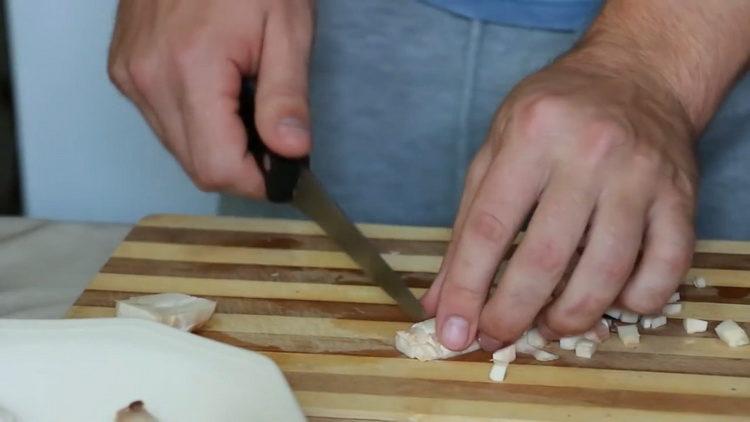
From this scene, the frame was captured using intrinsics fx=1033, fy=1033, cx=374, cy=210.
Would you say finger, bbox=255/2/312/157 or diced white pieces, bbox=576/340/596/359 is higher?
finger, bbox=255/2/312/157

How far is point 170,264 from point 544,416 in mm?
357

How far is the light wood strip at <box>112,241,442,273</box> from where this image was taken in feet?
2.82

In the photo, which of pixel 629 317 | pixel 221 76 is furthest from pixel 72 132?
pixel 629 317

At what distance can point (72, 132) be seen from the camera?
1386mm

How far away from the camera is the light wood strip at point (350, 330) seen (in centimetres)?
73

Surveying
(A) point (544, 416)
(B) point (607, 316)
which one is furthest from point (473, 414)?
(B) point (607, 316)

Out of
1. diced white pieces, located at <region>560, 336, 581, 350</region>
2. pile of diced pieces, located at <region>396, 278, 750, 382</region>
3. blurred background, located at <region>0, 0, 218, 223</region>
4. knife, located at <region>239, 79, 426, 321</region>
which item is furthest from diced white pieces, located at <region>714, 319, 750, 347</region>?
blurred background, located at <region>0, 0, 218, 223</region>

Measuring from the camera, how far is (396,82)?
1.02 m

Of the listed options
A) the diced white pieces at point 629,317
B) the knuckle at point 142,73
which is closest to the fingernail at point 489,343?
the diced white pieces at point 629,317

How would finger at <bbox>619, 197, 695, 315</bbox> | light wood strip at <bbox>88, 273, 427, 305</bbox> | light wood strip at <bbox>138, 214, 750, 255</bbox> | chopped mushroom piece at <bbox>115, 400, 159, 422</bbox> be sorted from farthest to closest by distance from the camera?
light wood strip at <bbox>138, 214, 750, 255</bbox> → light wood strip at <bbox>88, 273, 427, 305</bbox> → finger at <bbox>619, 197, 695, 315</bbox> → chopped mushroom piece at <bbox>115, 400, 159, 422</bbox>

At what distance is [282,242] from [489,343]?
0.25m

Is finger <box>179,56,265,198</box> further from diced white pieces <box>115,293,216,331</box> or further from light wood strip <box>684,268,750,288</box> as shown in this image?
light wood strip <box>684,268,750,288</box>

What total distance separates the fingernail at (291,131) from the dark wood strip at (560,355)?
5.6 inches

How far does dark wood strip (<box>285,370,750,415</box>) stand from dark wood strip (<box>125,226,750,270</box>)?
8.4 inches
